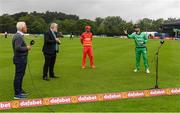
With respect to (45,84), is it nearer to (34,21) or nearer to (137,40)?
(137,40)

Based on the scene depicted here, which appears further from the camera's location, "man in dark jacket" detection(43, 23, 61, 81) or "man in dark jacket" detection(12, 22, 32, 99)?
"man in dark jacket" detection(43, 23, 61, 81)

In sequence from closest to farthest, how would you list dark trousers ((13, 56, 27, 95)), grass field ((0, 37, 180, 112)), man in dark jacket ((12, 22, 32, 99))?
1. grass field ((0, 37, 180, 112))
2. man in dark jacket ((12, 22, 32, 99))
3. dark trousers ((13, 56, 27, 95))

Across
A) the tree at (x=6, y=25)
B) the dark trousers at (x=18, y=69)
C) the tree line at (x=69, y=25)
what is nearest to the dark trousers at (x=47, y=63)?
the dark trousers at (x=18, y=69)

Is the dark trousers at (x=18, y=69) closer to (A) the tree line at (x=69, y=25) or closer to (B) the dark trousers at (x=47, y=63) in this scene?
(B) the dark trousers at (x=47, y=63)

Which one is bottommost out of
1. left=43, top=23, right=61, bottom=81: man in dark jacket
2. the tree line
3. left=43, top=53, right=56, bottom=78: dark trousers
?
the tree line

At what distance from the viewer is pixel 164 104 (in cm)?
1174

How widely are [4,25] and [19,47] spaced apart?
137236mm

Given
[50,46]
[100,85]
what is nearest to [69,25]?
[50,46]

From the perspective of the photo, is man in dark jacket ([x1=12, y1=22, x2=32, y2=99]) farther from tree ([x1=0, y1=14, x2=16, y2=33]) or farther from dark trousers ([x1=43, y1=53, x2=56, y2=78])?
tree ([x1=0, y1=14, x2=16, y2=33])

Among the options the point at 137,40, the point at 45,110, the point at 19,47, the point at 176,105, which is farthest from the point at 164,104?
the point at 137,40

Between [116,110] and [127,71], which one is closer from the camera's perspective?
[116,110]

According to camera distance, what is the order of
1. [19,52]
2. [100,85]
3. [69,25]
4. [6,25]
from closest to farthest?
[19,52]
[100,85]
[6,25]
[69,25]

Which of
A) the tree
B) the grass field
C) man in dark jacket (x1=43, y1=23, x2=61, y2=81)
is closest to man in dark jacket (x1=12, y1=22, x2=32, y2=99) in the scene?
the grass field

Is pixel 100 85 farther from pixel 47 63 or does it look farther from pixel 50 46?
pixel 50 46
